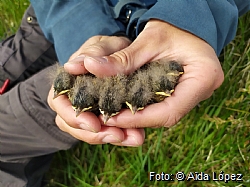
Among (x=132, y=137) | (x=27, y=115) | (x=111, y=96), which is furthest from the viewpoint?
(x=27, y=115)

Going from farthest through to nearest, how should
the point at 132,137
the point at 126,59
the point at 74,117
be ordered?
the point at 132,137, the point at 74,117, the point at 126,59

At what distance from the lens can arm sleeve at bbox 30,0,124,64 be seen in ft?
5.77

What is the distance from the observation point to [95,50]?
53.6 inches

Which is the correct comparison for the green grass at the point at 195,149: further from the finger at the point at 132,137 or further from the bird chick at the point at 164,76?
the bird chick at the point at 164,76

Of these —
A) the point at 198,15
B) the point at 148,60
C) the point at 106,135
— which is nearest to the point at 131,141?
the point at 106,135

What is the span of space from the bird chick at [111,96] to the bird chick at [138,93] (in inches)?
0.9

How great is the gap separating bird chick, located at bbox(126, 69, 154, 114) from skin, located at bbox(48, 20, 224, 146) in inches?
3.8

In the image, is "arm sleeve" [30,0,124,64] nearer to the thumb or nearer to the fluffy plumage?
the thumb

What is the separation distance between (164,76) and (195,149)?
3.76 ft

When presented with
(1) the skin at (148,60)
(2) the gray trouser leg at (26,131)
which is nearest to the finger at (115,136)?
(1) the skin at (148,60)

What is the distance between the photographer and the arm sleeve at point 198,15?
4.71 feet

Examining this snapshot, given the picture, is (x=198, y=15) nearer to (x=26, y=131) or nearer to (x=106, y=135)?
(x=106, y=135)

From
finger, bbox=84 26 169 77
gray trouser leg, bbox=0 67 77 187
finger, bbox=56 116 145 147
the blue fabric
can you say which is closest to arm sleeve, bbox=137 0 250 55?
the blue fabric

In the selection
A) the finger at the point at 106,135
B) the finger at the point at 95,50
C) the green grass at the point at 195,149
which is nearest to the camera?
the finger at the point at 95,50
